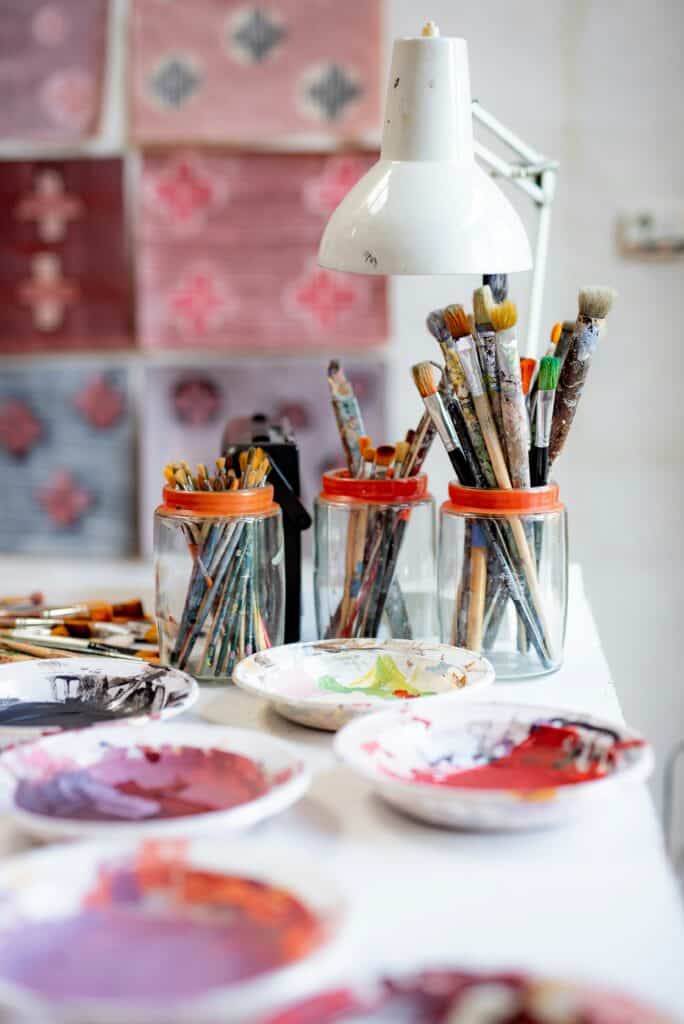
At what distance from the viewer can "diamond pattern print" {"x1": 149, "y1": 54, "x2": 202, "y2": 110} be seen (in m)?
2.52

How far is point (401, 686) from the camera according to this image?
120 centimetres

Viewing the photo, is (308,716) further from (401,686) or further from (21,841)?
(21,841)

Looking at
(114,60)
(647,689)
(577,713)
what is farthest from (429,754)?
(114,60)

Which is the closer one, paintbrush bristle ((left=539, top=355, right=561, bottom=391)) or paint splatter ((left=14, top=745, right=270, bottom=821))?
paint splatter ((left=14, top=745, right=270, bottom=821))

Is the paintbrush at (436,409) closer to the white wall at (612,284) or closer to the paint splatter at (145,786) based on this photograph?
the paint splatter at (145,786)

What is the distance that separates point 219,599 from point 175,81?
5.24 feet

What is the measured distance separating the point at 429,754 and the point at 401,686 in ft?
0.69

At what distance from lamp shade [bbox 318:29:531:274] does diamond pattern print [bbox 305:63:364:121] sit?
1298 millimetres

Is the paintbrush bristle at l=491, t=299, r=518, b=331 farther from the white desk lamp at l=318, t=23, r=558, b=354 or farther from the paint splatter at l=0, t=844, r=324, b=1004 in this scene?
the paint splatter at l=0, t=844, r=324, b=1004

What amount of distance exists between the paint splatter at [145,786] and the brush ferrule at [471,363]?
18.2 inches

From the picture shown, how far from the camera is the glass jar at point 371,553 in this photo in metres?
1.31

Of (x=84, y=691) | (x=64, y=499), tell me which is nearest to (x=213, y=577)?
(x=84, y=691)

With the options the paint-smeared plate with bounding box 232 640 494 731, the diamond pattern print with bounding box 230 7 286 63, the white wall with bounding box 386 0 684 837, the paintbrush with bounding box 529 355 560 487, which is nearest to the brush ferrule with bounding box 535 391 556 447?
the paintbrush with bounding box 529 355 560 487

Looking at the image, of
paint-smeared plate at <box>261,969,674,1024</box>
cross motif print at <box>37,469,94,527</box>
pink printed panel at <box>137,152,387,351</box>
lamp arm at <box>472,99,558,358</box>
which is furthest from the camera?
cross motif print at <box>37,469,94,527</box>
